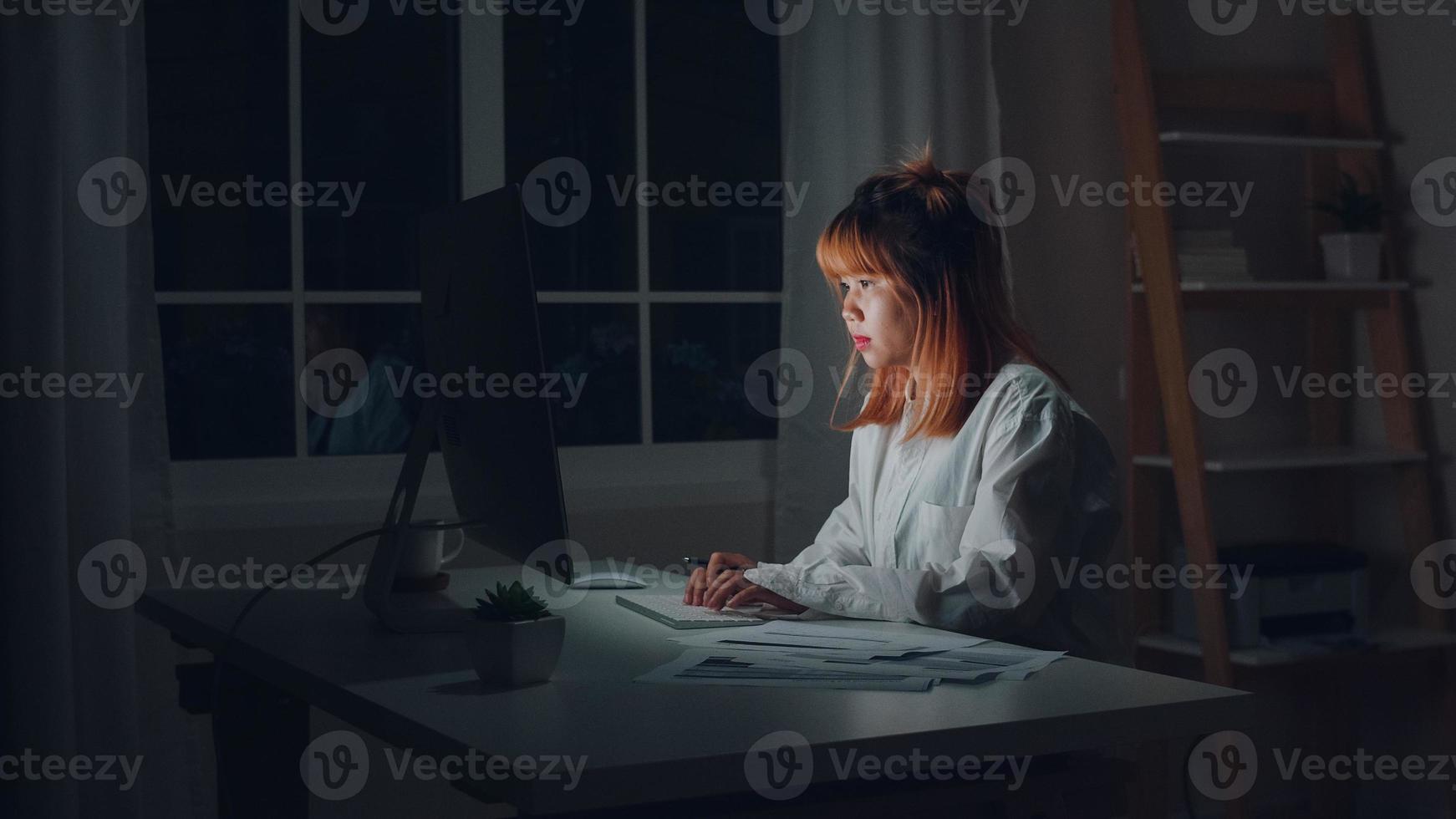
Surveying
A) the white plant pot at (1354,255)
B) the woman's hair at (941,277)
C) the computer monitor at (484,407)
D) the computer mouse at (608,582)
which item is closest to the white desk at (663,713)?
the computer monitor at (484,407)

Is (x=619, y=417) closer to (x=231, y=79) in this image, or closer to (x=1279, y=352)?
(x=231, y=79)

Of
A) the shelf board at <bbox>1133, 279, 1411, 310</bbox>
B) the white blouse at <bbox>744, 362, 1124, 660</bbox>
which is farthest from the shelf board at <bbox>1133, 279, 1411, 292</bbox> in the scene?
the white blouse at <bbox>744, 362, 1124, 660</bbox>

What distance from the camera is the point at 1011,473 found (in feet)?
5.84

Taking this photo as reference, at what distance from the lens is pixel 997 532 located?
69.4 inches

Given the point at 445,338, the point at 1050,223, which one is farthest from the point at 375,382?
the point at 1050,223

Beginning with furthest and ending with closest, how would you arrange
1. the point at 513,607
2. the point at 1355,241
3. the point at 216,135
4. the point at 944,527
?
→ the point at 1355,241 < the point at 216,135 < the point at 944,527 < the point at 513,607

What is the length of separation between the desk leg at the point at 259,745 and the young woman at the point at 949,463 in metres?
0.58

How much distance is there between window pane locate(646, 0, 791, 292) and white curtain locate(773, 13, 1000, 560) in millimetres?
247

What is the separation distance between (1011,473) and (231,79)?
6.02 ft

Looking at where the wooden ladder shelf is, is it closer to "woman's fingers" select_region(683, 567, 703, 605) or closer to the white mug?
"woman's fingers" select_region(683, 567, 703, 605)

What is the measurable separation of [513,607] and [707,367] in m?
1.92

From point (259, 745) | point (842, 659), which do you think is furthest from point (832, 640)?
point (259, 745)

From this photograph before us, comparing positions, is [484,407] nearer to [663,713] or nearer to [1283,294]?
[663,713]

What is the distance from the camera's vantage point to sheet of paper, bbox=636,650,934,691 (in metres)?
1.30
